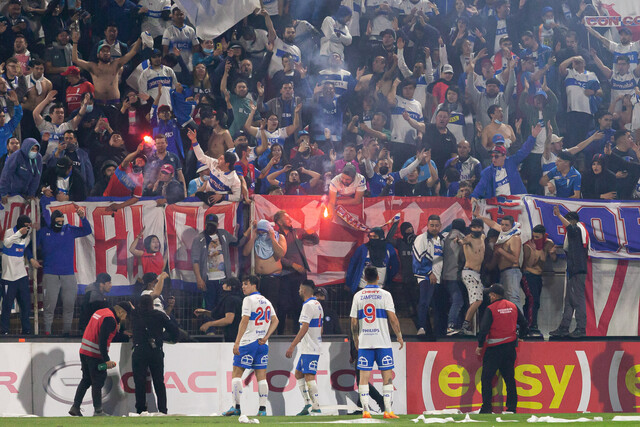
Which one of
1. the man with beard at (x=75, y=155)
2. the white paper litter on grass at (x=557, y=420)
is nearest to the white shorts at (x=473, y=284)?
the white paper litter on grass at (x=557, y=420)

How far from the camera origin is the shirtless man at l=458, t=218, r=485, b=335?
14.8m

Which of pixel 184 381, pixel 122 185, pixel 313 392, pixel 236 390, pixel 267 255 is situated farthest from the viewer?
pixel 122 185

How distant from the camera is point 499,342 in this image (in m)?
13.9

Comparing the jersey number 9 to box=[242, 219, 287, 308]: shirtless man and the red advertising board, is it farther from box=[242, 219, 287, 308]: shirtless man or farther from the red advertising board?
the red advertising board

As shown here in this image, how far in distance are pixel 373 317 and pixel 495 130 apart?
6731 millimetres

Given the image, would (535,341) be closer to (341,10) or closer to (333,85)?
(333,85)

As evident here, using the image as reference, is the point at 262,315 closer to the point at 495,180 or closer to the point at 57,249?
the point at 57,249

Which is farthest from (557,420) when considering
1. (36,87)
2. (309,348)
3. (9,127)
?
(36,87)

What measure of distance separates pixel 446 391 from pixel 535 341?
1.64 meters

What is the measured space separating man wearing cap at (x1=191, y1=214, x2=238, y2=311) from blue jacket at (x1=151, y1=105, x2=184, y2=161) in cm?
231

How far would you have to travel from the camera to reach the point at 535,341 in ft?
49.5

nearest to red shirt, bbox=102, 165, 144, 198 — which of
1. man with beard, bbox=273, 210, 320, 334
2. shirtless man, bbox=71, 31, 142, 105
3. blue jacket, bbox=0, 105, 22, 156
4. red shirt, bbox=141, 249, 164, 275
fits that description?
red shirt, bbox=141, 249, 164, 275

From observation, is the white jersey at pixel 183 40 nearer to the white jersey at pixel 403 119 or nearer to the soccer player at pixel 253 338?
the white jersey at pixel 403 119

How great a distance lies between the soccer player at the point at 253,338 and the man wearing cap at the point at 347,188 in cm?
257
